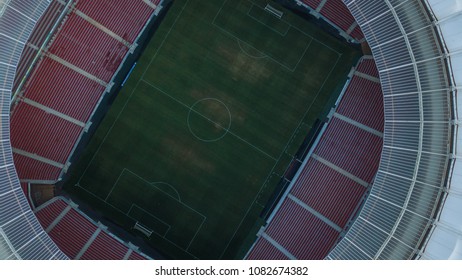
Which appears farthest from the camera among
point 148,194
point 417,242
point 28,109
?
point 148,194

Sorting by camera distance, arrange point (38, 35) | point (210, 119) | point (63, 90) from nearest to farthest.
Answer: point (38, 35) → point (63, 90) → point (210, 119)

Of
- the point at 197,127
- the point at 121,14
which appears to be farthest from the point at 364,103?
the point at 121,14

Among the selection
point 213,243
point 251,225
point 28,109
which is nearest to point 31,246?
point 28,109

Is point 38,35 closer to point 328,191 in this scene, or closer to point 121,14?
point 121,14

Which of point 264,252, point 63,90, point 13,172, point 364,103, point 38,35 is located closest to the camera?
point 13,172

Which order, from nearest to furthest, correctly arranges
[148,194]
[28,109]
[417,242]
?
[417,242] → [28,109] → [148,194]

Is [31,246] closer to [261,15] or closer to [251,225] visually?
[251,225]

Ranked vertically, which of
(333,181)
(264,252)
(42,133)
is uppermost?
(333,181)
